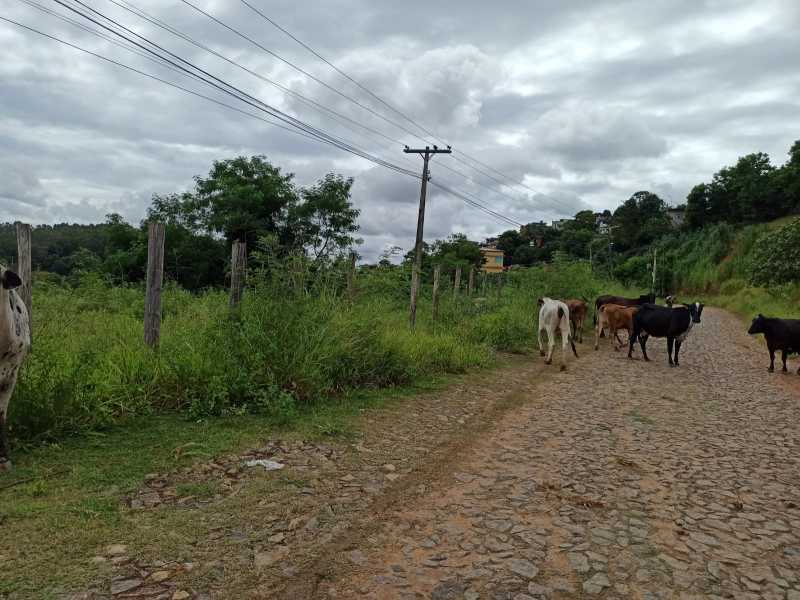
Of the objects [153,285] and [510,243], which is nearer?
[153,285]

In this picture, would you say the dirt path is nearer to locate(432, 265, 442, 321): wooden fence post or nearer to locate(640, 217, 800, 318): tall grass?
locate(432, 265, 442, 321): wooden fence post

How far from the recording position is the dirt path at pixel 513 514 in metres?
3.01

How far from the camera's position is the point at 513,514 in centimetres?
390

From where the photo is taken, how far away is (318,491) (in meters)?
4.19

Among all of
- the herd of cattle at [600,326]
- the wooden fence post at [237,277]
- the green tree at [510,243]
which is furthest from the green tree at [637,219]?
the wooden fence post at [237,277]

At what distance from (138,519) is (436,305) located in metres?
9.73

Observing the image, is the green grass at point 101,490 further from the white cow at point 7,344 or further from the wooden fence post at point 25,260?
the wooden fence post at point 25,260

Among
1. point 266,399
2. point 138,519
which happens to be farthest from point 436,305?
point 138,519

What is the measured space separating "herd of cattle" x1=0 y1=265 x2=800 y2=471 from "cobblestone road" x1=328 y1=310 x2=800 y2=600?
2.89 m

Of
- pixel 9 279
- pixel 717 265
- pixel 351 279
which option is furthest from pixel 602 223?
pixel 9 279

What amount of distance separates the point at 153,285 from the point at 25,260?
1.49 metres

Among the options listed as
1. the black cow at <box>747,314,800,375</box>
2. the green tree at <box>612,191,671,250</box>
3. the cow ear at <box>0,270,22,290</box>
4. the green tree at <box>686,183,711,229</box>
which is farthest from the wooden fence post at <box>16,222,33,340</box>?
the green tree at <box>612,191,671,250</box>

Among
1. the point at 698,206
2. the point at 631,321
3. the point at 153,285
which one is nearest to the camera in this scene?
the point at 153,285

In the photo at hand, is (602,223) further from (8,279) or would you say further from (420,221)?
(8,279)
